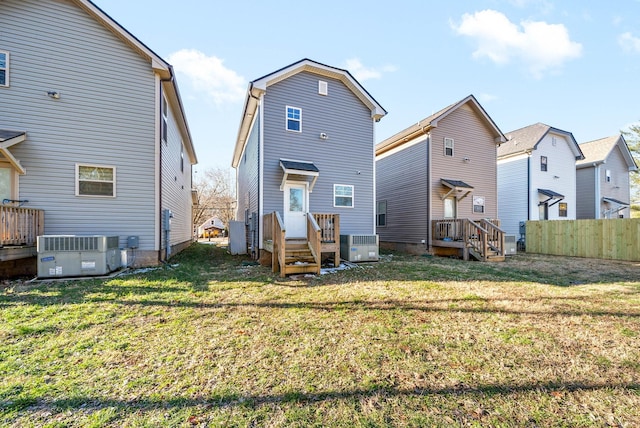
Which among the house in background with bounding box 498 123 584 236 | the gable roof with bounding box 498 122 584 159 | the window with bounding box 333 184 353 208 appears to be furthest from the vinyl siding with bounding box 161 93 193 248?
the house in background with bounding box 498 123 584 236

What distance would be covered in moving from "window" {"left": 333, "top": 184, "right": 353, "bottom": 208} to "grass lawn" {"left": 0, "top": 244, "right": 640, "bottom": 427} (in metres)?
5.42

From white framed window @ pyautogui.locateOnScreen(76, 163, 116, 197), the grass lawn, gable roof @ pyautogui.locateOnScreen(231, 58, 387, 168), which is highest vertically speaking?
gable roof @ pyautogui.locateOnScreen(231, 58, 387, 168)

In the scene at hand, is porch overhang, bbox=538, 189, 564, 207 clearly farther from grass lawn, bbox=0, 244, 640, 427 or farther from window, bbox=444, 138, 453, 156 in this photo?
grass lawn, bbox=0, 244, 640, 427

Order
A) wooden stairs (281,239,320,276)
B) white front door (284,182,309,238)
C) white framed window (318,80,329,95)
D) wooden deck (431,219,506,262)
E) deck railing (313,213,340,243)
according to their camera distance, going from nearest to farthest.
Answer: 1. wooden stairs (281,239,320,276)
2. deck railing (313,213,340,243)
3. white front door (284,182,309,238)
4. white framed window (318,80,329,95)
5. wooden deck (431,219,506,262)

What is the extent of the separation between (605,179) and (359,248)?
74.2ft

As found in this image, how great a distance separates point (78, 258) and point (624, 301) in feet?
38.7

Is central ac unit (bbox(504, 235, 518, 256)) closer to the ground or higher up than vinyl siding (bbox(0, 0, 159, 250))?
closer to the ground

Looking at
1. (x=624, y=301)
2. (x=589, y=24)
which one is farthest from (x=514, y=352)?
(x=589, y=24)

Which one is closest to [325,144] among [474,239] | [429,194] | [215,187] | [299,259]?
[299,259]

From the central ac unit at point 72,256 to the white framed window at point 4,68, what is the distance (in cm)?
469

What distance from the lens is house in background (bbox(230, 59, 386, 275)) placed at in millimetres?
9898

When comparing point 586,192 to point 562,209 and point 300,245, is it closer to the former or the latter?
point 562,209

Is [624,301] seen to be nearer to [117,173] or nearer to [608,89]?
[117,173]

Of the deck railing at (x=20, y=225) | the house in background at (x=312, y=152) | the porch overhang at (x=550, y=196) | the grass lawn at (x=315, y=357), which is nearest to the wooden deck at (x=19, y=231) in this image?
the deck railing at (x=20, y=225)
